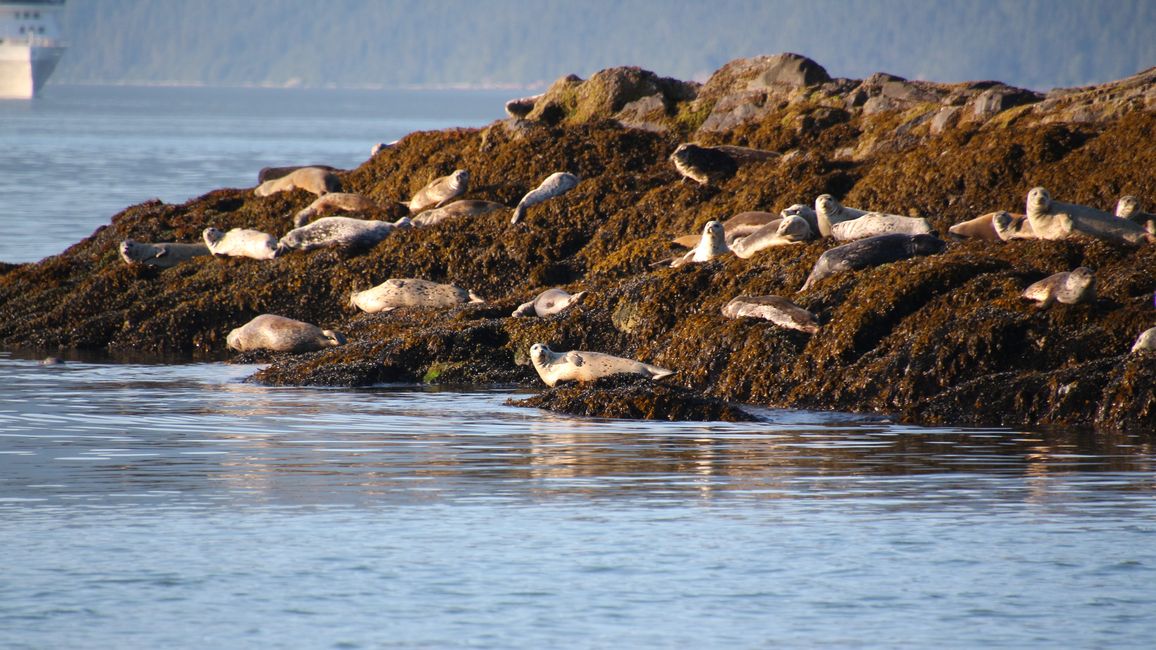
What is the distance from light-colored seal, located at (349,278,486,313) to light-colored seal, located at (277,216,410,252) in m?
1.26

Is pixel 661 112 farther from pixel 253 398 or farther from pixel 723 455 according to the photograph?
pixel 723 455

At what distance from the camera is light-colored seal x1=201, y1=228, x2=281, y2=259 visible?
669 inches

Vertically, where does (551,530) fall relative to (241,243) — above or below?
below

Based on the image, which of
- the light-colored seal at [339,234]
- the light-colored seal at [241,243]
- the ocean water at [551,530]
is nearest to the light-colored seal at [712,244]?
the ocean water at [551,530]

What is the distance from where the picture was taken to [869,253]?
12.2 metres

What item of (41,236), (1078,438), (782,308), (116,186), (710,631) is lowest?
(710,631)

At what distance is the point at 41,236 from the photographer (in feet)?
99.7

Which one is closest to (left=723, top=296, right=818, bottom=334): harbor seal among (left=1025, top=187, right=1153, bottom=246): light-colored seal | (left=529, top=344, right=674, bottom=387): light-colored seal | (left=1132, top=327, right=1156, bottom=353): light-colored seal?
(left=529, top=344, right=674, bottom=387): light-colored seal

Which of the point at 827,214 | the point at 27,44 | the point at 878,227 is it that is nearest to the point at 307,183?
the point at 827,214

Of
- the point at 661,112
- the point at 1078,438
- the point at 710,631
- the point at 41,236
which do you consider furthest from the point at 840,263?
the point at 41,236

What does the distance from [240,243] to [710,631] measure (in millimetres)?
11940

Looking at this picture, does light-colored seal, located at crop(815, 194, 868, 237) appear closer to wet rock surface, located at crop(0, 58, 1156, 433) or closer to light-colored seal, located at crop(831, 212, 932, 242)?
light-colored seal, located at crop(831, 212, 932, 242)

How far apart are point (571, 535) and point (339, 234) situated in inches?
390

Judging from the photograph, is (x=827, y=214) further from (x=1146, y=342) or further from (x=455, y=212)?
(x=455, y=212)
